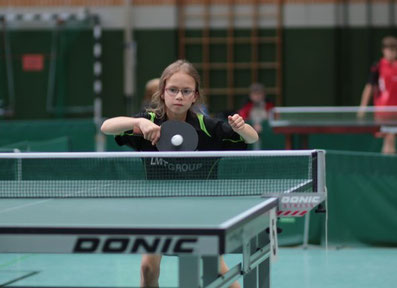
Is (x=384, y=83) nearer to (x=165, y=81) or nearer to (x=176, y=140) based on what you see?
(x=165, y=81)

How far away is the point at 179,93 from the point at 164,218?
148 cm

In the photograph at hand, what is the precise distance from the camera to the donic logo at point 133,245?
2.38 metres

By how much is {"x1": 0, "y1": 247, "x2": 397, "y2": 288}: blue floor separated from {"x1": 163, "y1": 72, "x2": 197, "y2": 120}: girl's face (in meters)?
2.14

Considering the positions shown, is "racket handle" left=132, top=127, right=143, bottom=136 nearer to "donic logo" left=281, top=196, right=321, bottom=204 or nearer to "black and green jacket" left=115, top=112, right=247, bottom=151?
"black and green jacket" left=115, top=112, right=247, bottom=151

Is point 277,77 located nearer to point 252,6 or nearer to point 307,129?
point 252,6

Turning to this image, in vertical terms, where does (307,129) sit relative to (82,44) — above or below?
below

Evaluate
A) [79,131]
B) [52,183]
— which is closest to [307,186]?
[52,183]

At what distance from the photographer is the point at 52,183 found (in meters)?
4.43

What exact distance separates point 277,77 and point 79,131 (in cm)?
582

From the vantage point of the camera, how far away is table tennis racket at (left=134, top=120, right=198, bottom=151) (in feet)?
12.9

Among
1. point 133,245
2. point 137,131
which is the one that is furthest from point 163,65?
point 133,245

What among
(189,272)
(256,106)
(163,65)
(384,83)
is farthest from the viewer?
(163,65)

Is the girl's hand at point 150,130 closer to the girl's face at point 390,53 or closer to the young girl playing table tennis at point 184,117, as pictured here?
the young girl playing table tennis at point 184,117

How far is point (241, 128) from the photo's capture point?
12.7 ft
